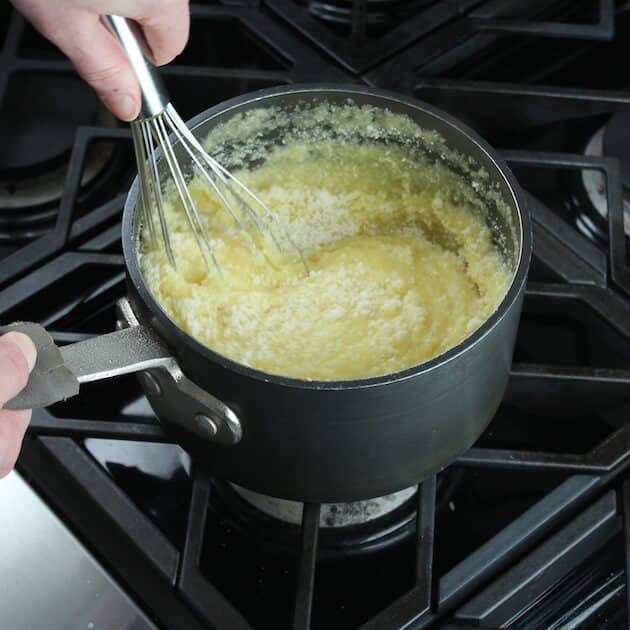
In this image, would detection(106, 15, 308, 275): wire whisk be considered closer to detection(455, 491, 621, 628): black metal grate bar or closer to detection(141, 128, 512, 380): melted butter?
detection(141, 128, 512, 380): melted butter

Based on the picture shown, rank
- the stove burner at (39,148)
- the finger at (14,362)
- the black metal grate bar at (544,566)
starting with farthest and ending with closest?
the stove burner at (39,148) < the black metal grate bar at (544,566) < the finger at (14,362)

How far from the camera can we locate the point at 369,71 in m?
0.83

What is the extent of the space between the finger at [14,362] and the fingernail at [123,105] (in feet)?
0.49

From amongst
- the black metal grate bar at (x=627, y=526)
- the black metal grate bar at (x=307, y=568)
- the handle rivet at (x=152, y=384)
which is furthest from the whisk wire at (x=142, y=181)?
the black metal grate bar at (x=627, y=526)

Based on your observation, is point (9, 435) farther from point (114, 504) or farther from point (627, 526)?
point (627, 526)

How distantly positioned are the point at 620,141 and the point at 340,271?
1.02 ft

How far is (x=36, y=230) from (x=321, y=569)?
362 millimetres

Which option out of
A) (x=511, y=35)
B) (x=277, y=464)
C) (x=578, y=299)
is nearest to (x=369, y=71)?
(x=511, y=35)

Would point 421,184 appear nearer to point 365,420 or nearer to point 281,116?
point 281,116

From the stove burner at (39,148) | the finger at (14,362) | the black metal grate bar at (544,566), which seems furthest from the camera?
Answer: the stove burner at (39,148)

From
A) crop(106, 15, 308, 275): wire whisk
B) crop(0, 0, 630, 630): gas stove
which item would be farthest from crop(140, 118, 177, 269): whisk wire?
crop(0, 0, 630, 630): gas stove

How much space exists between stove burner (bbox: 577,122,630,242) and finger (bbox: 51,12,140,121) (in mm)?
404

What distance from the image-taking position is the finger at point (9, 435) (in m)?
0.51

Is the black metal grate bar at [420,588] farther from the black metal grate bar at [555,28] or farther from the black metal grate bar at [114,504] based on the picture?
the black metal grate bar at [555,28]
